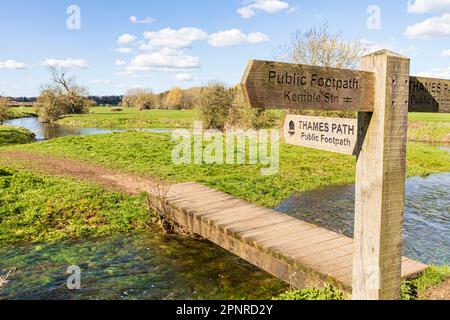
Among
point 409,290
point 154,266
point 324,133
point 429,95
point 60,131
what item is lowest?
point 154,266

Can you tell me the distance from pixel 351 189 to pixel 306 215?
4.51 m

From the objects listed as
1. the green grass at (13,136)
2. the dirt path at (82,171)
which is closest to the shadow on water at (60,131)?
the green grass at (13,136)

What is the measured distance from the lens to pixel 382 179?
3729 millimetres

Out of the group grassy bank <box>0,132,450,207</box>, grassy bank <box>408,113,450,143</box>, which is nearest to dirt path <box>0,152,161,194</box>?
grassy bank <box>0,132,450,207</box>

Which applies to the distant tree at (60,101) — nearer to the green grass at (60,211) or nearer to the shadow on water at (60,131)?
the shadow on water at (60,131)

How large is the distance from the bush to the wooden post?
3238cm

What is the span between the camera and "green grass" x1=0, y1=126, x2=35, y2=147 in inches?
1077

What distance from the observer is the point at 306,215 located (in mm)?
10859

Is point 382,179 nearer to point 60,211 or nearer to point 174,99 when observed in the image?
point 60,211

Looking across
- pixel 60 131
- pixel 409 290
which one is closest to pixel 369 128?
pixel 409 290

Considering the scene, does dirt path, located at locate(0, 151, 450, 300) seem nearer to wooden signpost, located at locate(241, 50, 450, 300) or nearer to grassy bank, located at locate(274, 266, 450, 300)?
grassy bank, located at locate(274, 266, 450, 300)

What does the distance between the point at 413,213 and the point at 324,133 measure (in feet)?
28.2
